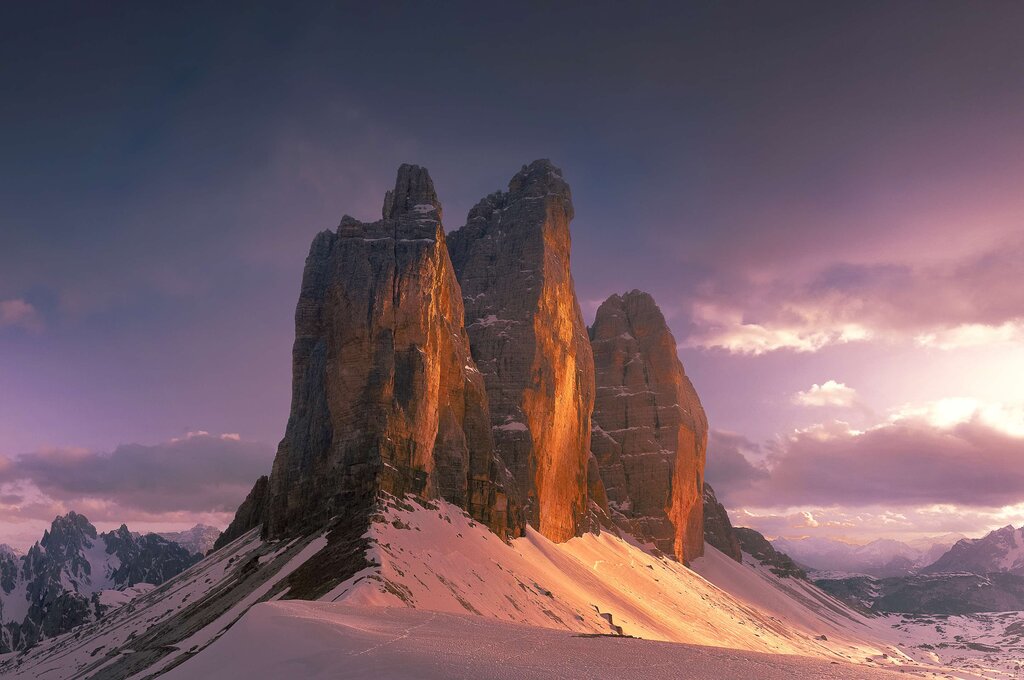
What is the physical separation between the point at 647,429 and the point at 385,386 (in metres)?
110

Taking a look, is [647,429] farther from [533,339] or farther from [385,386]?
[385,386]

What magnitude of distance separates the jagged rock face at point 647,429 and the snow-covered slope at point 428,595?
113 feet

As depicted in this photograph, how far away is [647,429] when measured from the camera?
170500 mm

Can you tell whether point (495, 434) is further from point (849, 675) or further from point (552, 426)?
point (849, 675)

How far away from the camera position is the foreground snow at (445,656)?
16.8 meters

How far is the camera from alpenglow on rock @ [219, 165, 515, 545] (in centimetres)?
7156

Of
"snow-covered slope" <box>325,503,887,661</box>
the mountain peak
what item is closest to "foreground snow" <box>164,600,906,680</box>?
"snow-covered slope" <box>325,503,887,661</box>

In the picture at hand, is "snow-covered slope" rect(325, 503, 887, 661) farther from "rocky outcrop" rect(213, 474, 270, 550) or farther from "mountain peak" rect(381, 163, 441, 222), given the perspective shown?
"rocky outcrop" rect(213, 474, 270, 550)

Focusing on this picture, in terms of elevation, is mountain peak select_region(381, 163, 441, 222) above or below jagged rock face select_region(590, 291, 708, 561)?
above

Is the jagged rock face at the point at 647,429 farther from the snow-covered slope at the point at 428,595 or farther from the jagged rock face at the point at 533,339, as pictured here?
the jagged rock face at the point at 533,339

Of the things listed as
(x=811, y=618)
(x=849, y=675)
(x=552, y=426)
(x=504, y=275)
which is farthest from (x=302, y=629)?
(x=811, y=618)

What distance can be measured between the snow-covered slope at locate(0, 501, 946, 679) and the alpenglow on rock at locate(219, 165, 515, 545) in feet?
14.7

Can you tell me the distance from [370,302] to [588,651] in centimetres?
6092

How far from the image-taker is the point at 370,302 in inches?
3014
